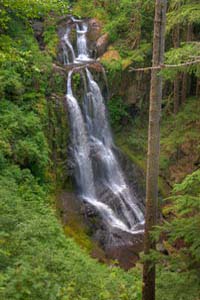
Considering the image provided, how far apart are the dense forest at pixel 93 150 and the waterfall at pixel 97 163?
0.16m

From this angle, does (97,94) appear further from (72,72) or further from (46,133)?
(46,133)

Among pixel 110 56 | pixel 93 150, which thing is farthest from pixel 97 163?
pixel 110 56

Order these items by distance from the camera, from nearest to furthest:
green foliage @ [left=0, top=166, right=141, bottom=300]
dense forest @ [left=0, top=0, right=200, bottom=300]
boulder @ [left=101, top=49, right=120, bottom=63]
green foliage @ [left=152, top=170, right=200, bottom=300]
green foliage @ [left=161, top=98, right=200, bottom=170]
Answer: green foliage @ [left=0, top=166, right=141, bottom=300] < green foliage @ [left=152, top=170, right=200, bottom=300] < dense forest @ [left=0, top=0, right=200, bottom=300] < green foliage @ [left=161, top=98, right=200, bottom=170] < boulder @ [left=101, top=49, right=120, bottom=63]

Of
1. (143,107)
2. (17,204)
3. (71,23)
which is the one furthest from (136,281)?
(71,23)

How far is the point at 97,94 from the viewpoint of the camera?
1666 cm

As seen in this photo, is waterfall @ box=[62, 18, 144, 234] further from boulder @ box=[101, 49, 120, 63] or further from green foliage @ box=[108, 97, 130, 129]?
boulder @ box=[101, 49, 120, 63]

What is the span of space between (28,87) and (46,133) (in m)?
1.81

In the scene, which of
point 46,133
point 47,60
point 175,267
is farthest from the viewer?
point 47,60

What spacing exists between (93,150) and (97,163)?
61cm

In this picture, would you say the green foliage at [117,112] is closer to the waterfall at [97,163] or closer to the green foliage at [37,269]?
the waterfall at [97,163]

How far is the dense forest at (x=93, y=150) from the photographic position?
4.90 metres

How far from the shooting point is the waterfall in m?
13.5

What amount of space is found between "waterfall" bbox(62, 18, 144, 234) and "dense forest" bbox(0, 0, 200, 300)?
0.16 metres

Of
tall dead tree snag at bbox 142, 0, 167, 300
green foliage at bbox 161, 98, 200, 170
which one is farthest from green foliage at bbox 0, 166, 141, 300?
green foliage at bbox 161, 98, 200, 170
